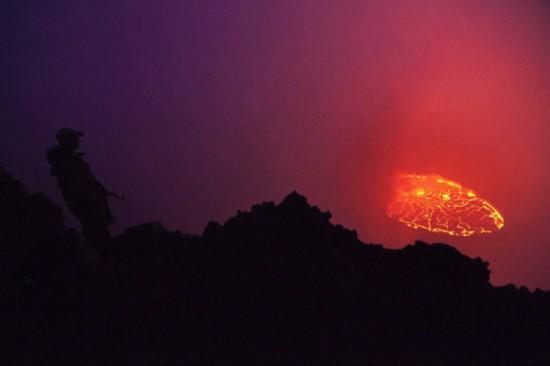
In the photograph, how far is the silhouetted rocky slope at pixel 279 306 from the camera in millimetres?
3635

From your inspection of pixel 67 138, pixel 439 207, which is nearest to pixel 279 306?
pixel 67 138

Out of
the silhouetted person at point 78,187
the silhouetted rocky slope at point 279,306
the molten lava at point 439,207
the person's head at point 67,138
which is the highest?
the molten lava at point 439,207

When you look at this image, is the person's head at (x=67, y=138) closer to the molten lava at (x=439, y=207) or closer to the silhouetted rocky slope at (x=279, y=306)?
the silhouetted rocky slope at (x=279, y=306)

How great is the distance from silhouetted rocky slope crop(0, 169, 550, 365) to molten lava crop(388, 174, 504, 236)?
12.7m

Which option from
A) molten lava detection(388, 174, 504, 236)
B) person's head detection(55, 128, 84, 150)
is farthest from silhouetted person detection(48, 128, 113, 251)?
molten lava detection(388, 174, 504, 236)

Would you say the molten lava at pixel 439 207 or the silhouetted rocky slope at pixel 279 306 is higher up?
the molten lava at pixel 439 207

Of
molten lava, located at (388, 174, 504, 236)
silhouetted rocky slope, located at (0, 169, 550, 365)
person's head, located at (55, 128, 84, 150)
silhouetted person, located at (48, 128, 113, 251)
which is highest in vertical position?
molten lava, located at (388, 174, 504, 236)

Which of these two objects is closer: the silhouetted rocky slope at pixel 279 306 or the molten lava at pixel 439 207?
the silhouetted rocky slope at pixel 279 306

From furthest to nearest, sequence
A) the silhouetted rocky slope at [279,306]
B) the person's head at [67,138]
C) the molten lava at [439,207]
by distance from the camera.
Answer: the molten lava at [439,207] < the person's head at [67,138] < the silhouetted rocky slope at [279,306]

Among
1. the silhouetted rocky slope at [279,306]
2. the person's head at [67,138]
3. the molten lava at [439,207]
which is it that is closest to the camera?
the silhouetted rocky slope at [279,306]

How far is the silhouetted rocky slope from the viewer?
3.63 m

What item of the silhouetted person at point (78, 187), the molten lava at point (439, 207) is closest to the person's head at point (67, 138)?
the silhouetted person at point (78, 187)

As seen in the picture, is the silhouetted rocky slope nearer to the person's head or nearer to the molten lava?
the person's head

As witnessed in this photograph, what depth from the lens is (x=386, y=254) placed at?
459 cm
